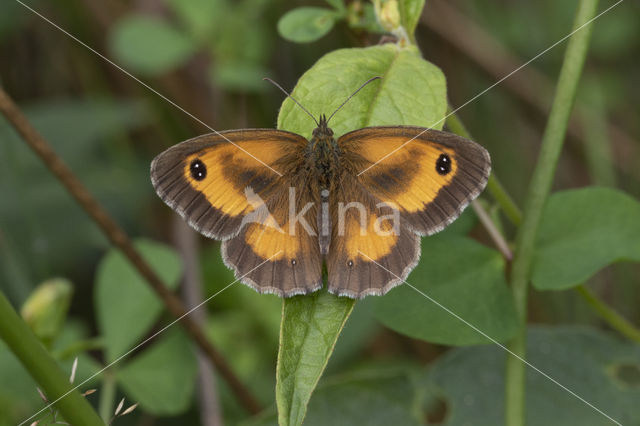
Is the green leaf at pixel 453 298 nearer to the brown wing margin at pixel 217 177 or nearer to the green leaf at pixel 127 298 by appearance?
the brown wing margin at pixel 217 177

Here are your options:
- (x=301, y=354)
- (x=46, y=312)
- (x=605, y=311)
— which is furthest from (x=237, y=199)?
(x=605, y=311)

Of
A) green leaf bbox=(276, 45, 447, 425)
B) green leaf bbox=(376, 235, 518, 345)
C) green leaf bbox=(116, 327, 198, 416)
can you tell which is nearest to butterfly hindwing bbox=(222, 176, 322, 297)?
green leaf bbox=(276, 45, 447, 425)

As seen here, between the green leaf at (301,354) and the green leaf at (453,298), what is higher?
the green leaf at (301,354)

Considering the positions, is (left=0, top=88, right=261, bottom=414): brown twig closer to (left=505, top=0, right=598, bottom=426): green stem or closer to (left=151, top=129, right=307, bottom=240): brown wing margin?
(left=151, top=129, right=307, bottom=240): brown wing margin

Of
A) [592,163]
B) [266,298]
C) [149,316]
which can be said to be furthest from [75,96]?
[592,163]

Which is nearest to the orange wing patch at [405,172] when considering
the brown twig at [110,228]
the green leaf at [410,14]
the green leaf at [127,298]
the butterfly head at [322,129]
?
the butterfly head at [322,129]

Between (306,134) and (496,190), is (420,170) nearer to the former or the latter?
(496,190)
